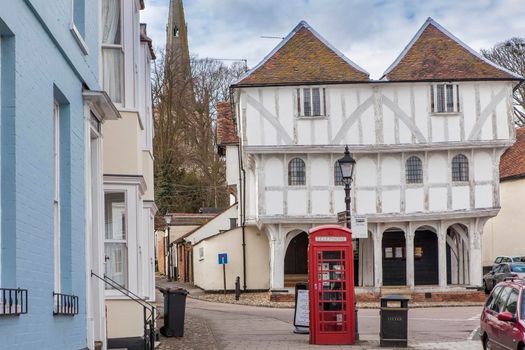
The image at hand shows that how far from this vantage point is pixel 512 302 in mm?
14758

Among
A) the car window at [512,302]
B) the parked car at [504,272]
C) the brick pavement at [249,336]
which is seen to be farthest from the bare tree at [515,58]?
the car window at [512,302]

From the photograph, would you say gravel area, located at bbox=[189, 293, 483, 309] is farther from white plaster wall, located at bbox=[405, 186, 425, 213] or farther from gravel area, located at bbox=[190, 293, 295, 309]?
white plaster wall, located at bbox=[405, 186, 425, 213]

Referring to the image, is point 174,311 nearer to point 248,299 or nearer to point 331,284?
point 331,284

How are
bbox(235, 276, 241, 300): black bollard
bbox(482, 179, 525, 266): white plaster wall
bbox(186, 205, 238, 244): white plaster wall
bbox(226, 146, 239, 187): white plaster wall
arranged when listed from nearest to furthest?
bbox(235, 276, 241, 300): black bollard
bbox(226, 146, 239, 187): white plaster wall
bbox(482, 179, 525, 266): white plaster wall
bbox(186, 205, 238, 244): white plaster wall

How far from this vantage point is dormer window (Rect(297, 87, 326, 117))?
36.9 meters

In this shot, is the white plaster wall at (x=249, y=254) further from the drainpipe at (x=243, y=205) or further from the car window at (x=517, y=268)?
the car window at (x=517, y=268)

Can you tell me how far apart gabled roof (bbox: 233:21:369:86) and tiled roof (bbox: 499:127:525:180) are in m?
14.6

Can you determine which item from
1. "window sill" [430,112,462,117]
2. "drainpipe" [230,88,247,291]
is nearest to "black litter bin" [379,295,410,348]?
"window sill" [430,112,462,117]

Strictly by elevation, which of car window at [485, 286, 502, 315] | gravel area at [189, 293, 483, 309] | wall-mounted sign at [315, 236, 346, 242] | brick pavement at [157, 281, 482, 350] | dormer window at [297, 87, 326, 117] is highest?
dormer window at [297, 87, 326, 117]

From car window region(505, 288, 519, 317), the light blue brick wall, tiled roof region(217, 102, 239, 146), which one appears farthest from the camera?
tiled roof region(217, 102, 239, 146)

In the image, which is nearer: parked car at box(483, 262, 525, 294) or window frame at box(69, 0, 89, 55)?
window frame at box(69, 0, 89, 55)

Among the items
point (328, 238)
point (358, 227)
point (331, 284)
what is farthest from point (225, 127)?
point (331, 284)

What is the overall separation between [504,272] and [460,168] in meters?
5.24

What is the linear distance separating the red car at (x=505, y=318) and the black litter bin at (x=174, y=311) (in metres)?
7.31
